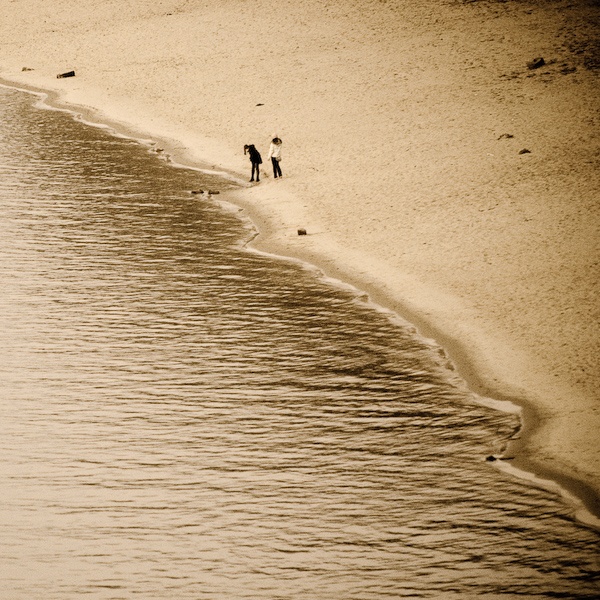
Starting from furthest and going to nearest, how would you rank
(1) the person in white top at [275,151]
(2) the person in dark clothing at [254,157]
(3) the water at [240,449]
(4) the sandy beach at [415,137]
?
(2) the person in dark clothing at [254,157] < (1) the person in white top at [275,151] < (4) the sandy beach at [415,137] < (3) the water at [240,449]

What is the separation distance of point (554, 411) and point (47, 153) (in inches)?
1268

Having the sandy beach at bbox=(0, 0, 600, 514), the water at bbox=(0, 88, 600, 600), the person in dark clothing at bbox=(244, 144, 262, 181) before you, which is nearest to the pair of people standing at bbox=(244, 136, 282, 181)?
the person in dark clothing at bbox=(244, 144, 262, 181)

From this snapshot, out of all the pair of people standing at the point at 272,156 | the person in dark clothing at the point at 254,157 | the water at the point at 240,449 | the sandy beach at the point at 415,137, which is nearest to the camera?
the water at the point at 240,449

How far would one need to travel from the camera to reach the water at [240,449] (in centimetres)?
1711

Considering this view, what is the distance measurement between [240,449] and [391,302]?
346 inches

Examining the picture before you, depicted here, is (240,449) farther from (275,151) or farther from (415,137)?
(415,137)

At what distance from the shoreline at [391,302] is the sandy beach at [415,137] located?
0.08m

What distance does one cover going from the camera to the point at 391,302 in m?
28.4

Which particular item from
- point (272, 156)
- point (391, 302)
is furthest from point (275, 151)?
point (391, 302)

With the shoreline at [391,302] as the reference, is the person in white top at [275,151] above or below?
above

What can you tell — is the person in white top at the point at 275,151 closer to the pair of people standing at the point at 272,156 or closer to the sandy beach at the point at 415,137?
the pair of people standing at the point at 272,156

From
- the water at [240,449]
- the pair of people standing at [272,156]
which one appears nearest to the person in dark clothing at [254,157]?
the pair of people standing at [272,156]

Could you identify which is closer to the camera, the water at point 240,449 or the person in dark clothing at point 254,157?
the water at point 240,449

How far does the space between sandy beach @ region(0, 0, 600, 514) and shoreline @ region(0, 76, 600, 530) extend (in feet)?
0.28
